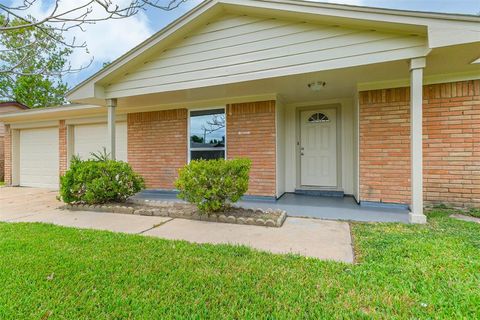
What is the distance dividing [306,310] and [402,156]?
4.21 m

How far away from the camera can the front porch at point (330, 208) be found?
14.3ft

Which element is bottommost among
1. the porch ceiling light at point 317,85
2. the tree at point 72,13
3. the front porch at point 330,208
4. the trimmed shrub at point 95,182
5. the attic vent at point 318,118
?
the front porch at point 330,208

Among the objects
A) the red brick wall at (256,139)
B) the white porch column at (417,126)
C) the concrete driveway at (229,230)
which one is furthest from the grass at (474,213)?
the red brick wall at (256,139)

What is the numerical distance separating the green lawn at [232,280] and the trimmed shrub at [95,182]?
1917mm

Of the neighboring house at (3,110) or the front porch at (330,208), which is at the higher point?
the neighboring house at (3,110)

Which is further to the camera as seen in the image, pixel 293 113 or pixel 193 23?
pixel 293 113

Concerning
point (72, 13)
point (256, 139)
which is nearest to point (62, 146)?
point (256, 139)

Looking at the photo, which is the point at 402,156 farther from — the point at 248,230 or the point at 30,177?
the point at 30,177

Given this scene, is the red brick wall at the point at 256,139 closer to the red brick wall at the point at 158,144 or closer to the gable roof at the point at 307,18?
the red brick wall at the point at 158,144

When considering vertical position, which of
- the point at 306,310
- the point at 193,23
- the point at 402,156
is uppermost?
the point at 193,23

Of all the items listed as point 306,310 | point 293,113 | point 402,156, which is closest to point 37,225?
point 306,310

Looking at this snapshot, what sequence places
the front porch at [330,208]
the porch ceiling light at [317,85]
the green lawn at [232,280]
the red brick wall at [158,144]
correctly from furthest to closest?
the red brick wall at [158,144]
the porch ceiling light at [317,85]
the front porch at [330,208]
the green lawn at [232,280]

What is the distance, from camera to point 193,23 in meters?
4.88

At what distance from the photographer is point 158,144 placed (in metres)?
7.17
